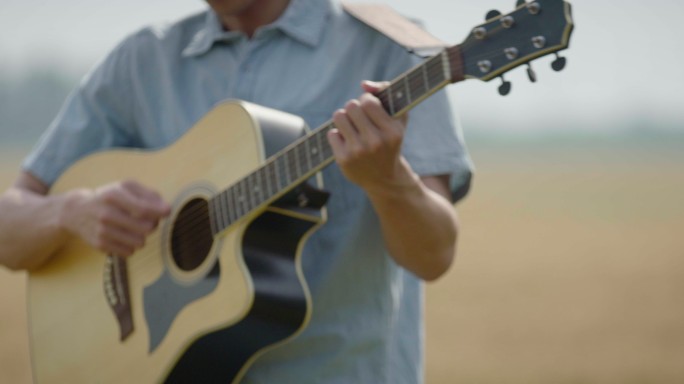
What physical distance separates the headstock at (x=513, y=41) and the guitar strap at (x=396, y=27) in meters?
0.15

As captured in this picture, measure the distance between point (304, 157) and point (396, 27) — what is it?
0.36 metres

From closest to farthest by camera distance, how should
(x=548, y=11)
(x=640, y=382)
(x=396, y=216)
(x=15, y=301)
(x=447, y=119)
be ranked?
(x=548, y=11)
(x=396, y=216)
(x=447, y=119)
(x=640, y=382)
(x=15, y=301)

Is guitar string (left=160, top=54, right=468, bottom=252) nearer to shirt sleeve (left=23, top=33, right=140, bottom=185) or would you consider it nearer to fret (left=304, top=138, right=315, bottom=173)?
fret (left=304, top=138, right=315, bottom=173)

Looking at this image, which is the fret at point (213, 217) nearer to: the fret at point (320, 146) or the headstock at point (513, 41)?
the fret at point (320, 146)

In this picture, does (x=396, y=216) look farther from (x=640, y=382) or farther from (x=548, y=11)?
(x=640, y=382)

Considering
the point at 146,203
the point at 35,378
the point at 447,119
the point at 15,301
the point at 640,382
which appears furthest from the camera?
the point at 15,301

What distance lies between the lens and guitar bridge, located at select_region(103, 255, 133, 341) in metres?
2.98

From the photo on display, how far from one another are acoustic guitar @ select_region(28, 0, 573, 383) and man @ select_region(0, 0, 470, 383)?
0.07 meters

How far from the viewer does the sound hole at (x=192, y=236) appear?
285cm

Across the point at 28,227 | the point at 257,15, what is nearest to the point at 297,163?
the point at 257,15

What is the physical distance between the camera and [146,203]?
9.68 ft

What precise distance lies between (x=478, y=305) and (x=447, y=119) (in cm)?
994

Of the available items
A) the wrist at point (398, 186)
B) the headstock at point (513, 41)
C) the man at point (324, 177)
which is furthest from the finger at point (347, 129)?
the headstock at point (513, 41)

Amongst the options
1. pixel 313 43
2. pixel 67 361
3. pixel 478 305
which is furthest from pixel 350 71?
pixel 478 305
